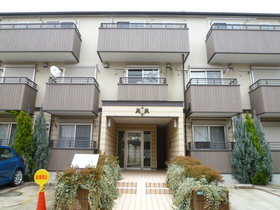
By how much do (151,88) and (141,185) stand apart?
4.66m

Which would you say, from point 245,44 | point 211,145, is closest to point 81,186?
point 211,145

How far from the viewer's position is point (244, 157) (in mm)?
8352

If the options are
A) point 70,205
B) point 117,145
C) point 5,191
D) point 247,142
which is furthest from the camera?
point 117,145

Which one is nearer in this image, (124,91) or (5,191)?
(5,191)

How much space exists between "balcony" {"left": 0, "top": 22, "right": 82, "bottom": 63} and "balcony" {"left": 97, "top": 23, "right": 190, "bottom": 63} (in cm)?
171

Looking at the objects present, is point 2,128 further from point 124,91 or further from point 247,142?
point 247,142

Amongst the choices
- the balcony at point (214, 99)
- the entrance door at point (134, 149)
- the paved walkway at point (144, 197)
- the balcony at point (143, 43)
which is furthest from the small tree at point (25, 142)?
the balcony at point (214, 99)

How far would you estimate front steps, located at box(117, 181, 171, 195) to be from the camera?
640 cm

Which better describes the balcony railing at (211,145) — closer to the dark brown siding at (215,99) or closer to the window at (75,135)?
the dark brown siding at (215,99)

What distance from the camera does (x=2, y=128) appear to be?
10.3 meters

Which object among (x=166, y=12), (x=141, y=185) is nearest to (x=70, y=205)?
(x=141, y=185)

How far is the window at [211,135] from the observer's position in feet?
32.3

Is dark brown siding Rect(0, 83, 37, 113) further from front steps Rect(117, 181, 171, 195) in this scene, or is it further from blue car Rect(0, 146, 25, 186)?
front steps Rect(117, 181, 171, 195)

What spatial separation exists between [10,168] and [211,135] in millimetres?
9118
